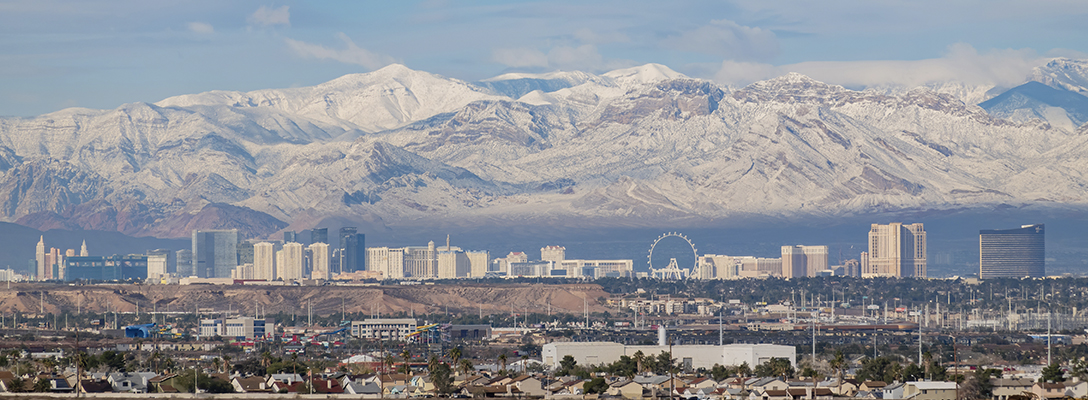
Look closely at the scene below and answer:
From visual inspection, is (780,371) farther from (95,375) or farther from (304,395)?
(95,375)

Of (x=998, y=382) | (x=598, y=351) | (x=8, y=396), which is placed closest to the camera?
(x=8, y=396)

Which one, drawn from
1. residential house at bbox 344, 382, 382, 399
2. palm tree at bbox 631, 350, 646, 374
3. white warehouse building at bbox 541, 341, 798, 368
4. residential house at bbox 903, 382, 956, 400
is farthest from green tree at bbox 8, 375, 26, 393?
residential house at bbox 903, 382, 956, 400

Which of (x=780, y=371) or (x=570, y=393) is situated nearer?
(x=570, y=393)

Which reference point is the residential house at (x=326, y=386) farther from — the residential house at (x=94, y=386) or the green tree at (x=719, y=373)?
the green tree at (x=719, y=373)

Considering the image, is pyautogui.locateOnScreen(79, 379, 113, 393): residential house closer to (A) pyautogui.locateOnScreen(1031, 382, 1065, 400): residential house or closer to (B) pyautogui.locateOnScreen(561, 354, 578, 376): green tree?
(B) pyautogui.locateOnScreen(561, 354, 578, 376): green tree

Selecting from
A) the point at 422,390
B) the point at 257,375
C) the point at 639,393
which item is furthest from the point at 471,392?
the point at 257,375

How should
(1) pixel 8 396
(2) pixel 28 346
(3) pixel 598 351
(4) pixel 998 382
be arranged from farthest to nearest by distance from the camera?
(2) pixel 28 346 < (3) pixel 598 351 < (4) pixel 998 382 < (1) pixel 8 396

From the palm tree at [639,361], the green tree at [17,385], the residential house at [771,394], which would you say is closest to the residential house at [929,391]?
the residential house at [771,394]

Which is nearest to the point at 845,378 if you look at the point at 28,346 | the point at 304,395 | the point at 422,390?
the point at 422,390
